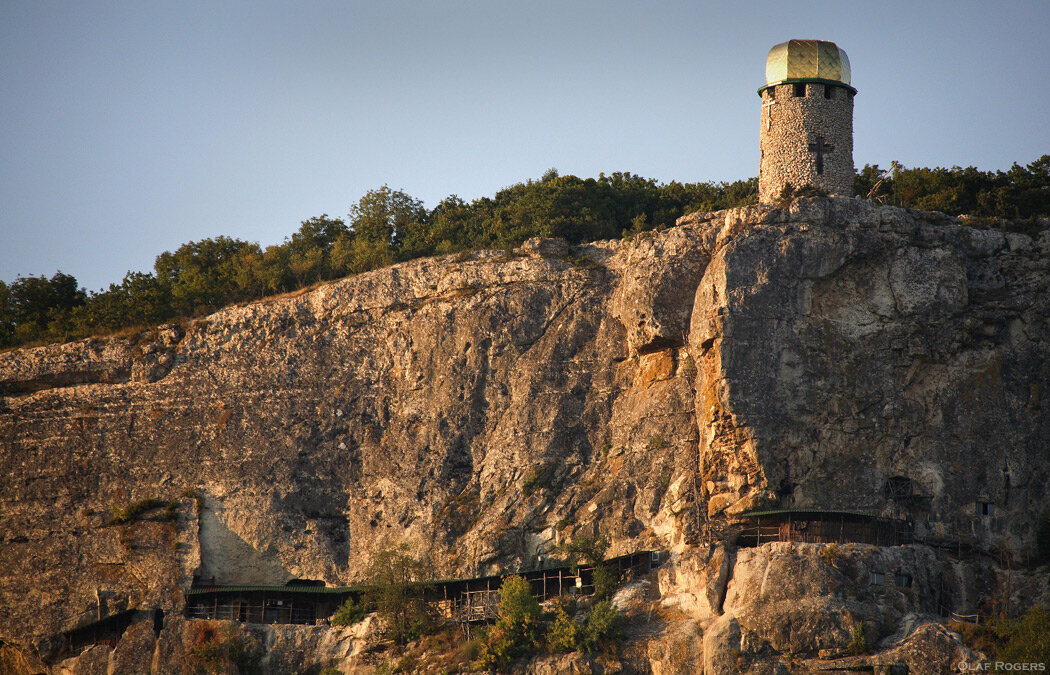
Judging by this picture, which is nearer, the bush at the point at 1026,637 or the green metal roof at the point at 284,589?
the bush at the point at 1026,637

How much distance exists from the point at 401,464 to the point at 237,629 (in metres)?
9.44

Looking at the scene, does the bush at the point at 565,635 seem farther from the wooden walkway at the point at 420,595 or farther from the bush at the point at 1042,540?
the bush at the point at 1042,540

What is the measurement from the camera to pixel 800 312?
53.1 metres

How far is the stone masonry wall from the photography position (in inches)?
2251

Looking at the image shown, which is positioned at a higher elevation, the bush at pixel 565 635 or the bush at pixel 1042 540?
the bush at pixel 1042 540

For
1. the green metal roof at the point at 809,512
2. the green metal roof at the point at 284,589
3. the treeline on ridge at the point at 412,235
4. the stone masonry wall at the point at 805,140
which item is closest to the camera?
the green metal roof at the point at 809,512

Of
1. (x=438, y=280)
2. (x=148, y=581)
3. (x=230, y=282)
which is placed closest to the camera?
(x=148, y=581)

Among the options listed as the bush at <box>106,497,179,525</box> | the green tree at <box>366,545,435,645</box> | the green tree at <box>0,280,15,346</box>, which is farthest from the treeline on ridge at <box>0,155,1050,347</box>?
the green tree at <box>366,545,435,645</box>

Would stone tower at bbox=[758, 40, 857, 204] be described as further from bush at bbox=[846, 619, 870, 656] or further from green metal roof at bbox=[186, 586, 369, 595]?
green metal roof at bbox=[186, 586, 369, 595]

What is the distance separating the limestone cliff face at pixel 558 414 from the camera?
51.6m

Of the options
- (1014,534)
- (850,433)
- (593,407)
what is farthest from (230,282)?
(1014,534)

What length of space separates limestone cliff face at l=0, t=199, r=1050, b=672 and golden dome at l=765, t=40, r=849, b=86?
664 centimetres

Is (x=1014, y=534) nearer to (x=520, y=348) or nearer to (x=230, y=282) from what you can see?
(x=520, y=348)

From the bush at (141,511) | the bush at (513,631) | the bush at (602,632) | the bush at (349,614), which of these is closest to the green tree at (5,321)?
the bush at (141,511)
